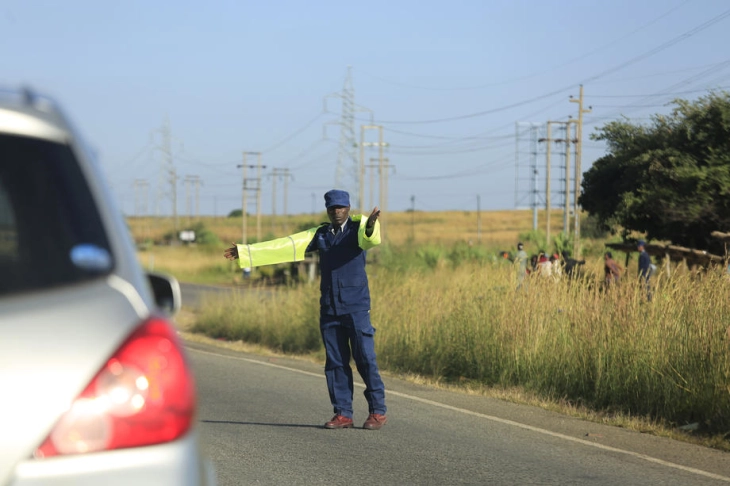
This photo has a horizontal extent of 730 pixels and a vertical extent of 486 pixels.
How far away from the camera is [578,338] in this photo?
11.5 m

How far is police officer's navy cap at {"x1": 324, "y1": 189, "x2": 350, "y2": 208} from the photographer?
28.5 feet

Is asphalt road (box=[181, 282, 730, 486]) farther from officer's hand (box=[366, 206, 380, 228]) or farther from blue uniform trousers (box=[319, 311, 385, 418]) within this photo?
officer's hand (box=[366, 206, 380, 228])

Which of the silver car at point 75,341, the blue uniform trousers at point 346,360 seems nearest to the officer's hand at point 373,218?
the blue uniform trousers at point 346,360

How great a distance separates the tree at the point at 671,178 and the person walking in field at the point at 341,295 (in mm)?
14052

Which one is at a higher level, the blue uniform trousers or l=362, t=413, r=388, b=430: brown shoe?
the blue uniform trousers

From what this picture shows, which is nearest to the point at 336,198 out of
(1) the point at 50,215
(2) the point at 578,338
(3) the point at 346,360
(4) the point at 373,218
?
(4) the point at 373,218

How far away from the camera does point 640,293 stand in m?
11.5

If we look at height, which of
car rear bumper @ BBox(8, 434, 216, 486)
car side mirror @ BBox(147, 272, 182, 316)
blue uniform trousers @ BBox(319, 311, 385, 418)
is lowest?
blue uniform trousers @ BBox(319, 311, 385, 418)

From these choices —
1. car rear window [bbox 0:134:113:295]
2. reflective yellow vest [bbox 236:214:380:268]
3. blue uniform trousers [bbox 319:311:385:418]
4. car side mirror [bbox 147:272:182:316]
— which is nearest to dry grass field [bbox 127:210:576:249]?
reflective yellow vest [bbox 236:214:380:268]

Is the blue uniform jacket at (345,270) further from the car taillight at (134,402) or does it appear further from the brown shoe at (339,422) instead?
the car taillight at (134,402)

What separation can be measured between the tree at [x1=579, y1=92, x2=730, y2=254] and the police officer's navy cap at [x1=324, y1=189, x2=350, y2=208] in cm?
1412

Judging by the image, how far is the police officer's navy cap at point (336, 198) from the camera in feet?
28.5

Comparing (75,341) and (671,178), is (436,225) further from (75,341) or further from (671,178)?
(75,341)

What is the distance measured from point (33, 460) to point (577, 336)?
32.0 ft
